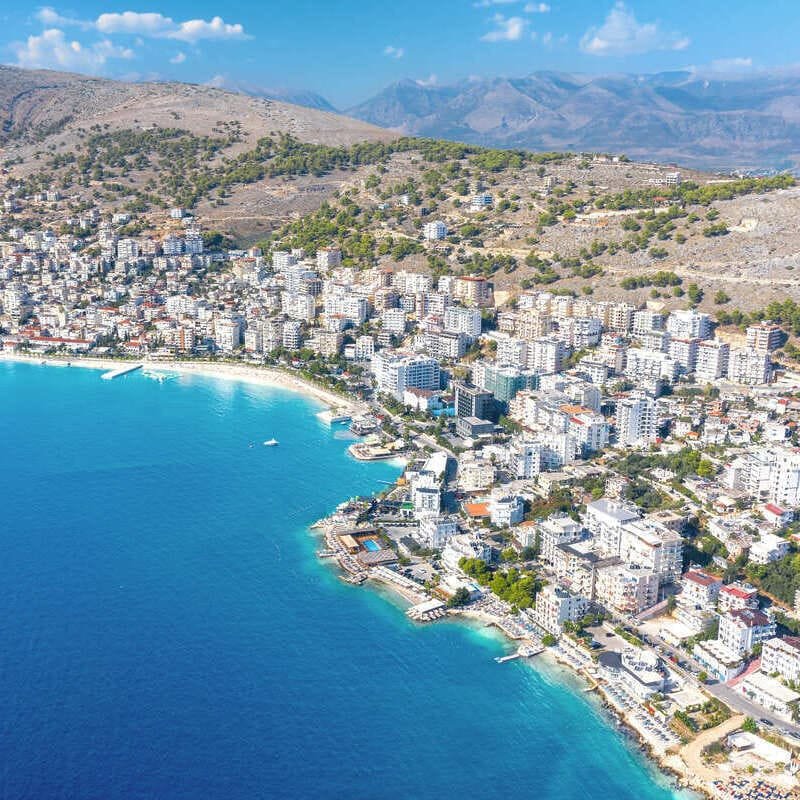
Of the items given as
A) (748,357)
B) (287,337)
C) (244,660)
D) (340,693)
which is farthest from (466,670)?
(287,337)

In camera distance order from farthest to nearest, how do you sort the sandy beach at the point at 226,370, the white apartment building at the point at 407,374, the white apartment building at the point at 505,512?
1. the sandy beach at the point at 226,370
2. the white apartment building at the point at 407,374
3. the white apartment building at the point at 505,512

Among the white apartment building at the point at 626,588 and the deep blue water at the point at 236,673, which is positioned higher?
the white apartment building at the point at 626,588

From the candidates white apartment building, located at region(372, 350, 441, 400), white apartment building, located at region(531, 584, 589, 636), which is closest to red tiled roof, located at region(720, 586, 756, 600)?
white apartment building, located at region(531, 584, 589, 636)

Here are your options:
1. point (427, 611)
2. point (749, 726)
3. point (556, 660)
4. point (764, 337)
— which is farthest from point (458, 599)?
point (764, 337)

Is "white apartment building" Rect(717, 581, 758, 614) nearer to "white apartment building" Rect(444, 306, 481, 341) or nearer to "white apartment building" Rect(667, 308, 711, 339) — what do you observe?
"white apartment building" Rect(667, 308, 711, 339)

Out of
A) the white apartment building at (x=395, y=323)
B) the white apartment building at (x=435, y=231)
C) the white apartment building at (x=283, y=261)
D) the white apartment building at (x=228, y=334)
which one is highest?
the white apartment building at (x=435, y=231)

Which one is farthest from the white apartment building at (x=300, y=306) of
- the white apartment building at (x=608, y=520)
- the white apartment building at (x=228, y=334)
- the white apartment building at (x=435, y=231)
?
the white apartment building at (x=608, y=520)

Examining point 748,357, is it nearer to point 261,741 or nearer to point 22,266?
point 261,741

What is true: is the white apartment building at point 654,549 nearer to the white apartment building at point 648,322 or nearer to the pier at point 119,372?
the white apartment building at point 648,322
